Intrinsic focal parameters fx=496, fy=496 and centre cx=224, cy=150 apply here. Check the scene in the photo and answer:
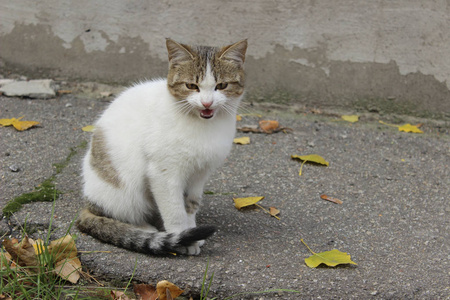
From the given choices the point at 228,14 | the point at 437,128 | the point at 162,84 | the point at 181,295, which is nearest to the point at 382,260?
the point at 181,295

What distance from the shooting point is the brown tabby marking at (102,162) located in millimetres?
2660

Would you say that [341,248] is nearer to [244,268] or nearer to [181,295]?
[244,268]

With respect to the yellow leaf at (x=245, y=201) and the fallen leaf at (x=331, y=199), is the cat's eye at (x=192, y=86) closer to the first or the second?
the yellow leaf at (x=245, y=201)

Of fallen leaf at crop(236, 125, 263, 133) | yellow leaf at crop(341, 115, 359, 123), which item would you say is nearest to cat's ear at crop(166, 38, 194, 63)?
fallen leaf at crop(236, 125, 263, 133)

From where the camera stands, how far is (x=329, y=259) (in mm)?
2570

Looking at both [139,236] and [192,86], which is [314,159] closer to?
[192,86]

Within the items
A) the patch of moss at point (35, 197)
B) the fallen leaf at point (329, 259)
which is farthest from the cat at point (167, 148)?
the fallen leaf at point (329, 259)

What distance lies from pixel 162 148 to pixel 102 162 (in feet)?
1.36

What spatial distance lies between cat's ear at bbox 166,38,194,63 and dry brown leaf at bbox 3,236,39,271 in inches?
45.1

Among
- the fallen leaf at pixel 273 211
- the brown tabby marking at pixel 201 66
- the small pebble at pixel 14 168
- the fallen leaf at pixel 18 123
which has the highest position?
the brown tabby marking at pixel 201 66

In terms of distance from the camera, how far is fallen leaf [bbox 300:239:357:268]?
8.32 feet

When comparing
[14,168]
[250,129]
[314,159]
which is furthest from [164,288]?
[250,129]

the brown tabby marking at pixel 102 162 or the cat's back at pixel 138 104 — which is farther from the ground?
the cat's back at pixel 138 104

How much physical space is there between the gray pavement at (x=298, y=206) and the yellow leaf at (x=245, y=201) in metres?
0.06
